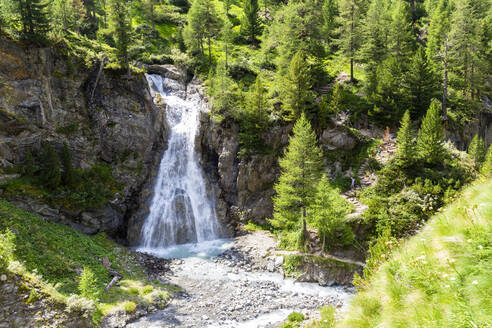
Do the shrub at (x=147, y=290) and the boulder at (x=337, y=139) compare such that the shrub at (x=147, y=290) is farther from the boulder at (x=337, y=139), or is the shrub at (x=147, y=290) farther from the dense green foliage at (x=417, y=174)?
the boulder at (x=337, y=139)

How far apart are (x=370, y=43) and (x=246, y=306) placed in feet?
131

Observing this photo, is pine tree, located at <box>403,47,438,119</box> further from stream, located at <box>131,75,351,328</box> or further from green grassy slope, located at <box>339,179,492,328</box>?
green grassy slope, located at <box>339,179,492,328</box>

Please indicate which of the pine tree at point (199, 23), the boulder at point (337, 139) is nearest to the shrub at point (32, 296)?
the boulder at point (337, 139)

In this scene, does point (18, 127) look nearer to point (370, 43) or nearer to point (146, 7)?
point (370, 43)

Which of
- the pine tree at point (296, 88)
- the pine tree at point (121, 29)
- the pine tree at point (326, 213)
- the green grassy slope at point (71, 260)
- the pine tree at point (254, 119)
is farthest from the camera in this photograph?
the pine tree at point (254, 119)

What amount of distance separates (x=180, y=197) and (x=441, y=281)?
30223 mm

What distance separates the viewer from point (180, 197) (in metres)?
31.4

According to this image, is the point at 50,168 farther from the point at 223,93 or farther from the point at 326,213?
the point at 326,213

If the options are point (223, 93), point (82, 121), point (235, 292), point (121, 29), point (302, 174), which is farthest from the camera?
point (223, 93)

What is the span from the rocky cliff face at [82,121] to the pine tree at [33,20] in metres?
1.39

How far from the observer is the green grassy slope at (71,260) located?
15508 millimetres

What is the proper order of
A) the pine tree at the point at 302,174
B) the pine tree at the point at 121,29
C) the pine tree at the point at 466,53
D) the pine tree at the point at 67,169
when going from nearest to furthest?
1. the pine tree at the point at 302,174
2. the pine tree at the point at 67,169
3. the pine tree at the point at 121,29
4. the pine tree at the point at 466,53

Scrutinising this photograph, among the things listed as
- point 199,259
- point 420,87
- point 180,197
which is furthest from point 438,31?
point 199,259

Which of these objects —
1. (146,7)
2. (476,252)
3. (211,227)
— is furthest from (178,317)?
(146,7)
